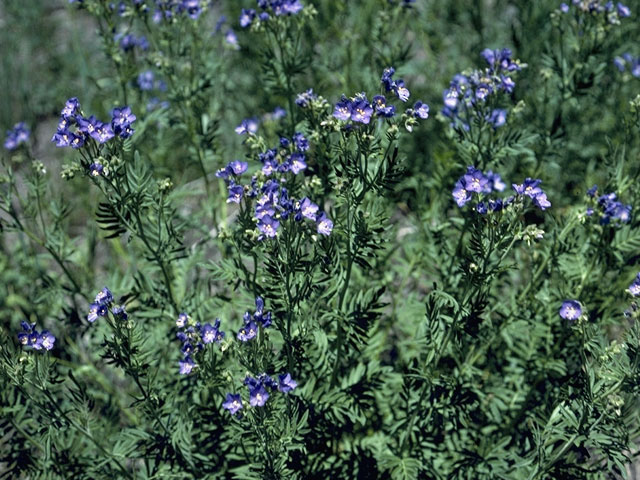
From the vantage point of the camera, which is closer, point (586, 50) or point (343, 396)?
point (343, 396)

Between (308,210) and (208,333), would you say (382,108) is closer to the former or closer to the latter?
(308,210)

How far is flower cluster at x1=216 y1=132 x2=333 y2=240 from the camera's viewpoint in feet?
10.9

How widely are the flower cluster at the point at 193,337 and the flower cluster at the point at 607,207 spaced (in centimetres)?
238

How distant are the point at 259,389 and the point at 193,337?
0.51 metres

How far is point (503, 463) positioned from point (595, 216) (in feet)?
5.60

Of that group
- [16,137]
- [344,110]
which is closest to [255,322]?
[344,110]

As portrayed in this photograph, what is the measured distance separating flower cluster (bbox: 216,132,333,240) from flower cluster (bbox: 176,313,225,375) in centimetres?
59

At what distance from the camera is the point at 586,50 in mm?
5039

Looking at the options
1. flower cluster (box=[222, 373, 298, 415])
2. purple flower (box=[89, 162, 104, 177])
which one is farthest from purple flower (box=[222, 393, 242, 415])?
purple flower (box=[89, 162, 104, 177])

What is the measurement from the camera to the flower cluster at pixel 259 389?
323cm

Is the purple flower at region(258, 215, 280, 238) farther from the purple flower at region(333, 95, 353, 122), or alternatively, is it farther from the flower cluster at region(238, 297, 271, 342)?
the purple flower at region(333, 95, 353, 122)

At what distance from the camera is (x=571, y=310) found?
3867 mm

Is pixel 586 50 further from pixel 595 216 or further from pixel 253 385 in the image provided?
pixel 253 385

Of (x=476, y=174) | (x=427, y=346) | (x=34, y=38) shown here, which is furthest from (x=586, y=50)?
(x=34, y=38)
